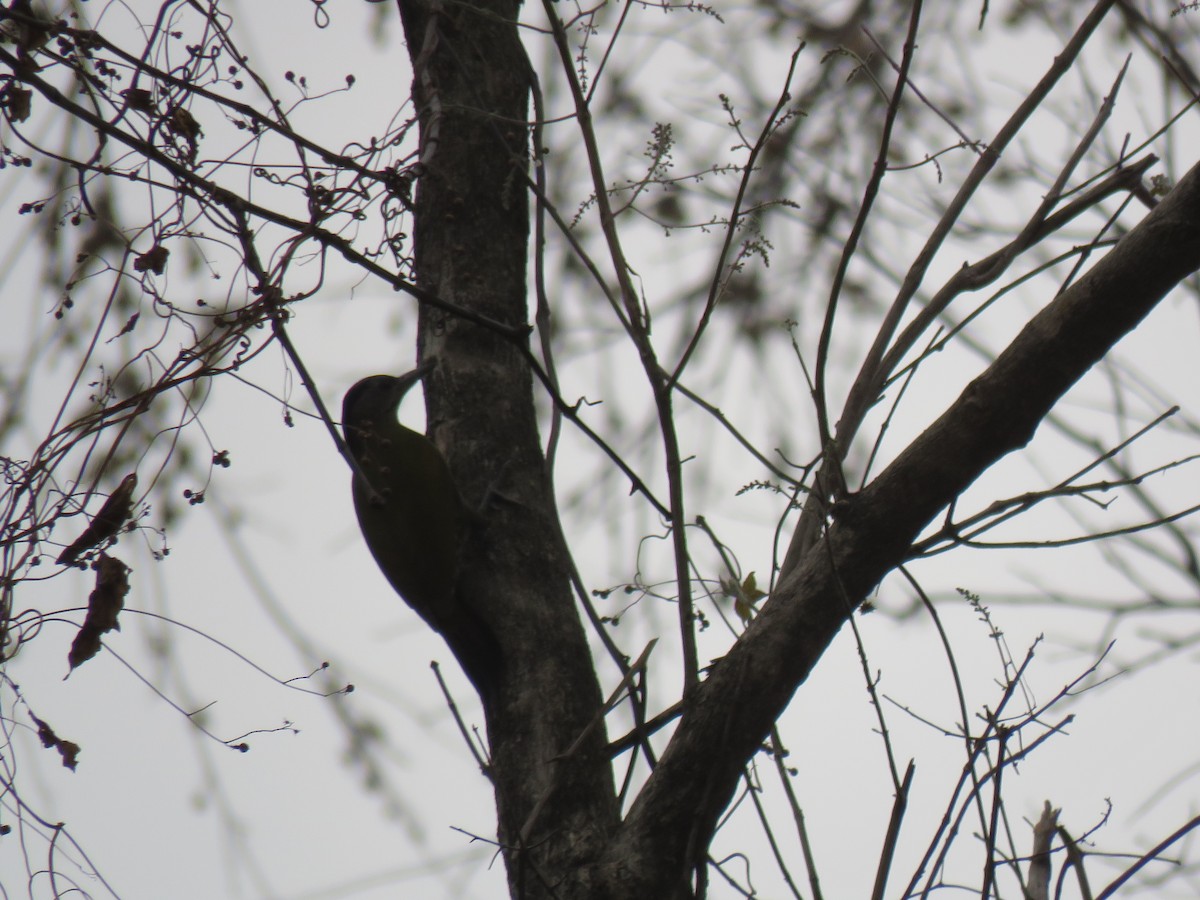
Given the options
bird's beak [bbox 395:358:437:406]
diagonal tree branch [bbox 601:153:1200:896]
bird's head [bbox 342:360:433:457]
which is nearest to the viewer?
diagonal tree branch [bbox 601:153:1200:896]

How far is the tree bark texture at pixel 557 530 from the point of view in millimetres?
1877

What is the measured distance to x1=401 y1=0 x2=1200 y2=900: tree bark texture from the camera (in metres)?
1.88

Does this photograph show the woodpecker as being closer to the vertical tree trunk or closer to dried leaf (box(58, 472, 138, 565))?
the vertical tree trunk

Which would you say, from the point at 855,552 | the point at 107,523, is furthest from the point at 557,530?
the point at 107,523

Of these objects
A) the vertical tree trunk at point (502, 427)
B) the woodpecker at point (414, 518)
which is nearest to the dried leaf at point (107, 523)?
the vertical tree trunk at point (502, 427)

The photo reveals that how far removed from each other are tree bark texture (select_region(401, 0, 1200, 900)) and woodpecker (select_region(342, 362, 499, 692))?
13 centimetres

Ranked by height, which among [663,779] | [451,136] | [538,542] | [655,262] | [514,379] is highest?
[655,262]

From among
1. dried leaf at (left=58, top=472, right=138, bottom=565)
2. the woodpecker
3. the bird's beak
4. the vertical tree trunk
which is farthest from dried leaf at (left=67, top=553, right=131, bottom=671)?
the bird's beak

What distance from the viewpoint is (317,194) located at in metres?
1.97

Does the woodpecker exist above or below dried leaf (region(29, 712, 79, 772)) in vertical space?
above

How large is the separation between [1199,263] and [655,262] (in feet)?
7.63

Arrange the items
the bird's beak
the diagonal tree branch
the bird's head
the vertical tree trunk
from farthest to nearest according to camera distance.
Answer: the bird's head
the bird's beak
the vertical tree trunk
the diagonal tree branch

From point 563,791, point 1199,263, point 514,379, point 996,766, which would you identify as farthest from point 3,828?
point 1199,263

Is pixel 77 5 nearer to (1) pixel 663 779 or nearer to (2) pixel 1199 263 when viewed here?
(1) pixel 663 779
